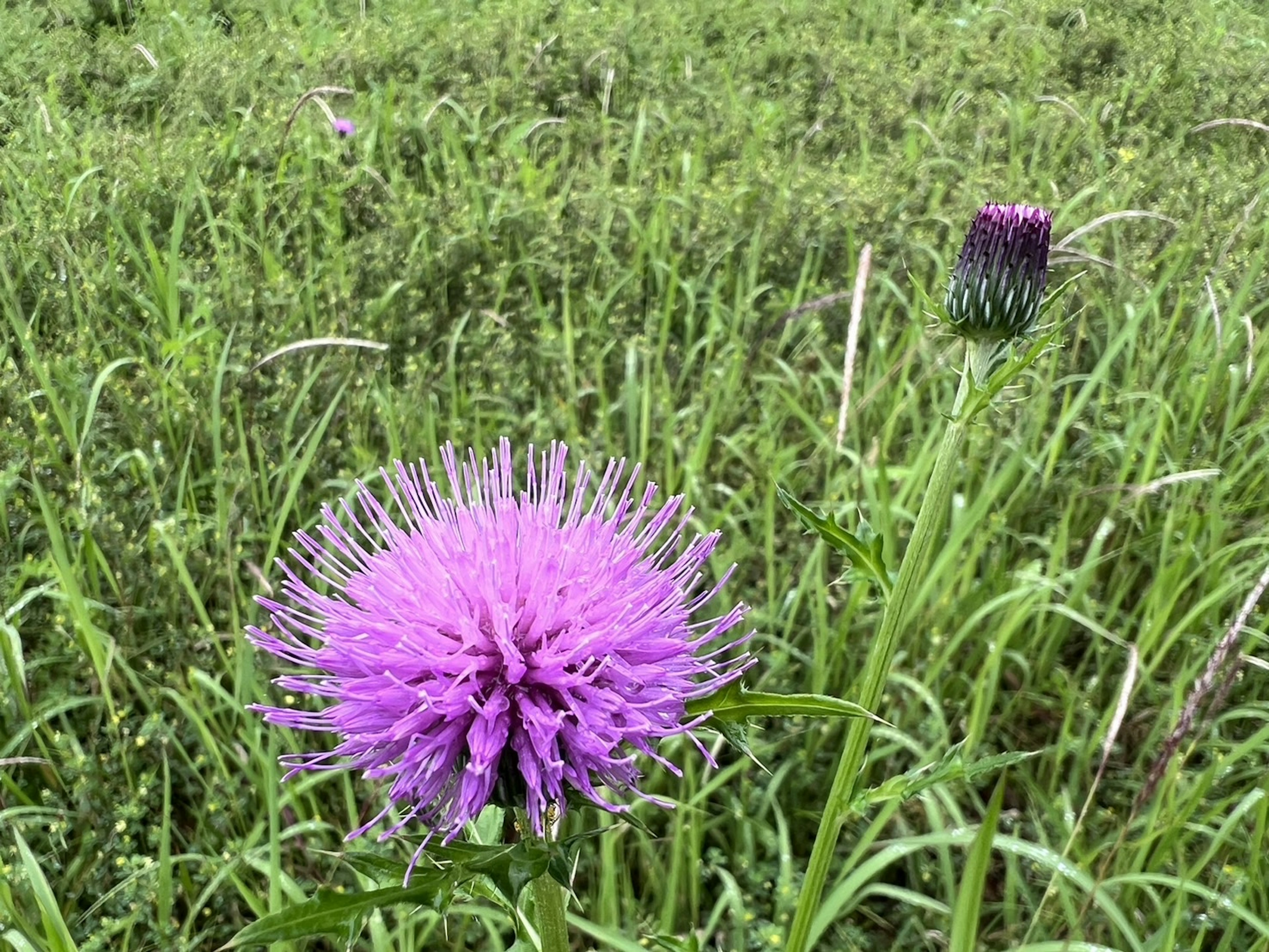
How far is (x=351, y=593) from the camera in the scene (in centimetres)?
128

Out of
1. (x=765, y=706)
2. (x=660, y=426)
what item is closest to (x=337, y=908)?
(x=765, y=706)

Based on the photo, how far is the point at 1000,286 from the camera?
1.57 m

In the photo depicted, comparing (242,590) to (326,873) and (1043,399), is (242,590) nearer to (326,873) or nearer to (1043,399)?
(326,873)

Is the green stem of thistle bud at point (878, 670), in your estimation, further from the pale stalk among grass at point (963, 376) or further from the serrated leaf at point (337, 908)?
the serrated leaf at point (337, 908)

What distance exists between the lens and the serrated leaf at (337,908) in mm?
1061

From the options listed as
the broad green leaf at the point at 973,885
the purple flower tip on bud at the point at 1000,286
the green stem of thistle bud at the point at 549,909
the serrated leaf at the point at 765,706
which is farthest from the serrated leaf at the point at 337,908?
the purple flower tip on bud at the point at 1000,286

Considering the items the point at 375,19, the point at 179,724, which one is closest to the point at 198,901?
the point at 179,724

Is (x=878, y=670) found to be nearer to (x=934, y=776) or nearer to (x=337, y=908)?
(x=934, y=776)

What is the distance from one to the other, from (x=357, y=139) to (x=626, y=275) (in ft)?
5.68

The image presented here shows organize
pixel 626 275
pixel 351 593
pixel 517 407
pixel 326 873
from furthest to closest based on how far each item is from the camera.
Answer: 1. pixel 626 275
2. pixel 517 407
3. pixel 326 873
4. pixel 351 593

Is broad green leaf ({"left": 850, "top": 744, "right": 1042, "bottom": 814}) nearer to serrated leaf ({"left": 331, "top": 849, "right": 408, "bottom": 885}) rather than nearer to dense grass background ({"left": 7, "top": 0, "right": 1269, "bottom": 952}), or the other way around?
dense grass background ({"left": 7, "top": 0, "right": 1269, "bottom": 952})

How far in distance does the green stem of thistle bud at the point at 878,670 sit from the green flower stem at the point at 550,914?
384 millimetres

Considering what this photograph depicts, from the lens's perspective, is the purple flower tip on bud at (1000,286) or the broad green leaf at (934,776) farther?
the purple flower tip on bud at (1000,286)

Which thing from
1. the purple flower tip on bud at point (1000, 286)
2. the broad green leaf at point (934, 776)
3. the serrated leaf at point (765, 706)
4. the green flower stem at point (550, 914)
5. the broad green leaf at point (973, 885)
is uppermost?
the purple flower tip on bud at point (1000, 286)
